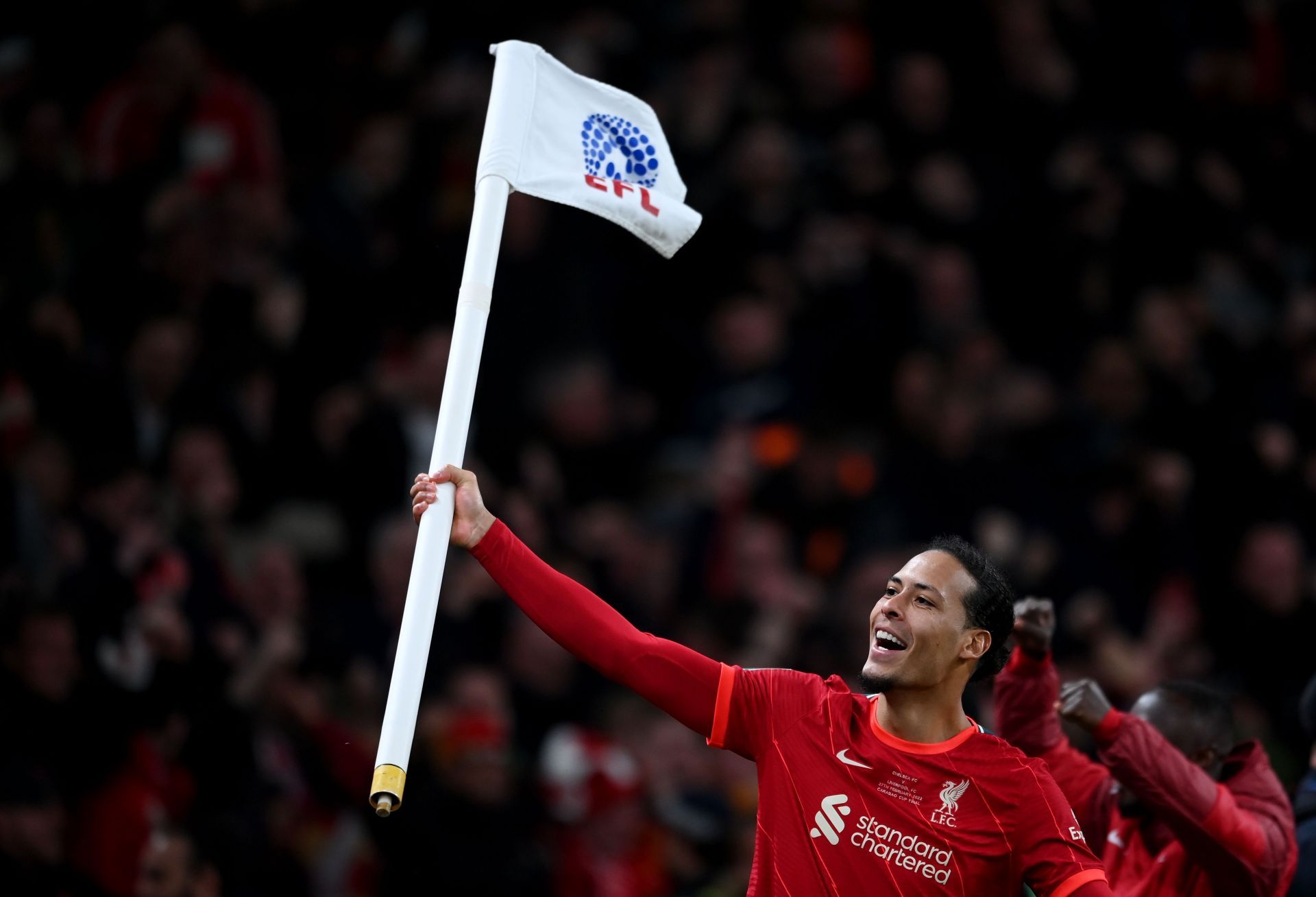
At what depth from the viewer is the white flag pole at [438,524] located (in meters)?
3.92

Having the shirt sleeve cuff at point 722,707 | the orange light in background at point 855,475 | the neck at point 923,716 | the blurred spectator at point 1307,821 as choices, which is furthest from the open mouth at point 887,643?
the orange light in background at point 855,475

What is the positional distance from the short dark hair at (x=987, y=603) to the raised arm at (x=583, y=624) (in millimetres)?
661

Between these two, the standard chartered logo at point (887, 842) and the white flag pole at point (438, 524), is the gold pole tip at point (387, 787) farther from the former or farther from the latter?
the standard chartered logo at point (887, 842)

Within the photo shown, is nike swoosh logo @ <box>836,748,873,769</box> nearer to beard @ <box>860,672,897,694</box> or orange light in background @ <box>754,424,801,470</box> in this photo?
beard @ <box>860,672,897,694</box>

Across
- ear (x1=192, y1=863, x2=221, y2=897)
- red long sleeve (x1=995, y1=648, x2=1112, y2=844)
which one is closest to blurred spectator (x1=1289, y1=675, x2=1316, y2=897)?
red long sleeve (x1=995, y1=648, x2=1112, y2=844)

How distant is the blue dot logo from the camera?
4781 millimetres

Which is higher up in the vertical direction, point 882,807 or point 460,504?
point 460,504

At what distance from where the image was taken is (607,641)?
4055mm

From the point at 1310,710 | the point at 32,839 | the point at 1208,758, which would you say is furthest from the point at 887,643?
the point at 32,839

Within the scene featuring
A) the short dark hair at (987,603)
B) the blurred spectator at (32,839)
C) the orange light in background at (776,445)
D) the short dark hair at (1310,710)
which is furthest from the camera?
the orange light in background at (776,445)

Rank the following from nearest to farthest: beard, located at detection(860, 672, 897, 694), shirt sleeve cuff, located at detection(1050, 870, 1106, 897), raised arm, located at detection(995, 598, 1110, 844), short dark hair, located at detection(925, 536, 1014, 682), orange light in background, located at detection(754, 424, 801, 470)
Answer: shirt sleeve cuff, located at detection(1050, 870, 1106, 897), beard, located at detection(860, 672, 897, 694), short dark hair, located at detection(925, 536, 1014, 682), raised arm, located at detection(995, 598, 1110, 844), orange light in background, located at detection(754, 424, 801, 470)

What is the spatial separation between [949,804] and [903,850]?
157 mm

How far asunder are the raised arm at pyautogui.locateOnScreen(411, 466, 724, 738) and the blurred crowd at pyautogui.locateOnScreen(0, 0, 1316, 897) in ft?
8.18

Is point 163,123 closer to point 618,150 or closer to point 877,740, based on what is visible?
point 618,150
